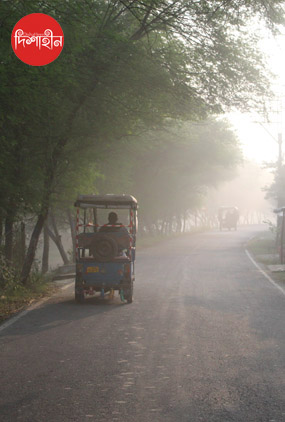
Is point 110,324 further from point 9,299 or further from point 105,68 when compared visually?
point 105,68

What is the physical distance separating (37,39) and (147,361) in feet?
21.4

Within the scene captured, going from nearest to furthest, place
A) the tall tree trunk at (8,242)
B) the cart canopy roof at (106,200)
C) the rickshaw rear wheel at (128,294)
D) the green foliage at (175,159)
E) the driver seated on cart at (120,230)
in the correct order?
the rickshaw rear wheel at (128,294) → the driver seated on cart at (120,230) → the cart canopy roof at (106,200) → the tall tree trunk at (8,242) → the green foliage at (175,159)

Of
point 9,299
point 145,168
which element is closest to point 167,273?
point 9,299

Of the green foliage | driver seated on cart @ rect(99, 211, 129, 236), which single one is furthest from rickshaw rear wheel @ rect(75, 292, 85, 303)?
the green foliage

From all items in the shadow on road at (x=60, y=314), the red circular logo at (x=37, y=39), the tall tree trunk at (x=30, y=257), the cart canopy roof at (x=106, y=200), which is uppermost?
the red circular logo at (x=37, y=39)

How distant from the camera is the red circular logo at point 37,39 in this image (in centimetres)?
960

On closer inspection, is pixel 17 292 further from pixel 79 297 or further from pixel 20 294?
pixel 79 297

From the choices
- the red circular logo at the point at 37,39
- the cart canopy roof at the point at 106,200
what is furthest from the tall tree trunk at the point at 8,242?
the red circular logo at the point at 37,39

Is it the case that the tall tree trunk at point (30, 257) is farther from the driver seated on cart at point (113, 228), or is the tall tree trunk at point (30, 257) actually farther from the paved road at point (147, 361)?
the driver seated on cart at point (113, 228)

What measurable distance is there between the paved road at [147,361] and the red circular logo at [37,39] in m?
4.74

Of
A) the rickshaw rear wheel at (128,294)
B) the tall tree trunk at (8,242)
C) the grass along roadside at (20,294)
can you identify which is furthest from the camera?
the tall tree trunk at (8,242)

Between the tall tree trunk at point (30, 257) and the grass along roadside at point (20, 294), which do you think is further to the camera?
the tall tree trunk at point (30, 257)

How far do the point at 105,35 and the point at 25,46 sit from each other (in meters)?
4.03

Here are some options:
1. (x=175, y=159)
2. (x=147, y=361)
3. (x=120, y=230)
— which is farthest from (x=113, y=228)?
(x=175, y=159)
